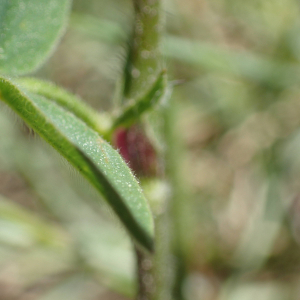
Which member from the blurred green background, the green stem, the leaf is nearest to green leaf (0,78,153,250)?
the leaf

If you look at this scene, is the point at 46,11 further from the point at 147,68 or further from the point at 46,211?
the point at 46,211

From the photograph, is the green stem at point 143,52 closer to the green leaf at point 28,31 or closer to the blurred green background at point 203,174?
the green leaf at point 28,31

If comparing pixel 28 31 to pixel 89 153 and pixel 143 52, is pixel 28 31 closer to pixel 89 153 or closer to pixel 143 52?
pixel 143 52

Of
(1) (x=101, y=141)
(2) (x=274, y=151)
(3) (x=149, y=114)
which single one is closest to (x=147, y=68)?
(3) (x=149, y=114)

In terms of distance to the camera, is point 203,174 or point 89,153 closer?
point 89,153

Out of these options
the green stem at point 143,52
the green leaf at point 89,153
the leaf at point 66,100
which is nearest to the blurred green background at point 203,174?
the green stem at point 143,52

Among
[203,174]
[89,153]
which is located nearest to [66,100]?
[89,153]
